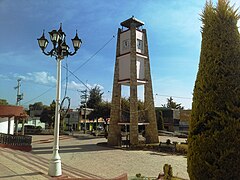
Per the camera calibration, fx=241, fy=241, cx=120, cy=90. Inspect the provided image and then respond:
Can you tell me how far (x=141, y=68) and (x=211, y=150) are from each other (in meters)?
20.9

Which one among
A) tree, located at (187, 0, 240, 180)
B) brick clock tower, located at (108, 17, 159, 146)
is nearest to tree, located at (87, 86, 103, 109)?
brick clock tower, located at (108, 17, 159, 146)

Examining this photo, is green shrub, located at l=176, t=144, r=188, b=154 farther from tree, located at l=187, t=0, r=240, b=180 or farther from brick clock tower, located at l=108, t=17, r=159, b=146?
tree, located at l=187, t=0, r=240, b=180

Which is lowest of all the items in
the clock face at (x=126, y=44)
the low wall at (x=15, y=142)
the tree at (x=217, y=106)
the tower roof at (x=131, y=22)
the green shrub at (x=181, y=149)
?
the green shrub at (x=181, y=149)

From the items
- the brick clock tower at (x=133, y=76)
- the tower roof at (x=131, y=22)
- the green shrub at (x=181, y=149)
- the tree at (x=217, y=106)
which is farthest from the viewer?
the tower roof at (x=131, y=22)

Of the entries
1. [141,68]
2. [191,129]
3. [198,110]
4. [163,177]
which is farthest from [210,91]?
[141,68]

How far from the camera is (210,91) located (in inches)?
195

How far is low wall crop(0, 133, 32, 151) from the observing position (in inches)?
682

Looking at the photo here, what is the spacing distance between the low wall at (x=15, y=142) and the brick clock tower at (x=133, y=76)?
9.13 metres

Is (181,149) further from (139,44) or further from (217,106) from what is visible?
(217,106)

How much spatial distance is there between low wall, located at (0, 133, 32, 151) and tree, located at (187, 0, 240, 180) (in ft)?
51.4

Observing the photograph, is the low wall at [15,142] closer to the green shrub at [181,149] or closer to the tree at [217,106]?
the green shrub at [181,149]

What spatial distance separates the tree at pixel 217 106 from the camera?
472 centimetres

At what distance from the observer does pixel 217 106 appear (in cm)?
486

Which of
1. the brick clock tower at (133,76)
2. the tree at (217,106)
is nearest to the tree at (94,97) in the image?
the brick clock tower at (133,76)
